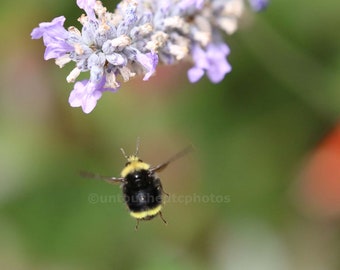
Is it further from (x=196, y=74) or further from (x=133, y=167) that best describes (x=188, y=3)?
(x=133, y=167)

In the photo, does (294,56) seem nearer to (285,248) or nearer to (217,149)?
(217,149)

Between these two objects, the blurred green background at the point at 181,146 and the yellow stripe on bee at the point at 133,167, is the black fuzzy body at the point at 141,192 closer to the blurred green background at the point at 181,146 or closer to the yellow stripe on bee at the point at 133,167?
the yellow stripe on bee at the point at 133,167

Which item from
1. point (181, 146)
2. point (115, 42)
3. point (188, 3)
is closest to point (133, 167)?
point (115, 42)

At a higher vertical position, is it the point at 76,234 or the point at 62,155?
the point at 62,155

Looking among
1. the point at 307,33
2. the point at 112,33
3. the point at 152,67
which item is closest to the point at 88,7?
the point at 112,33

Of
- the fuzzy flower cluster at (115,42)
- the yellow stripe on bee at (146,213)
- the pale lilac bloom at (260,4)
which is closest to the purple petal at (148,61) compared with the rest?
the fuzzy flower cluster at (115,42)

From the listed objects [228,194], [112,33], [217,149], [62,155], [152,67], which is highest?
[62,155]

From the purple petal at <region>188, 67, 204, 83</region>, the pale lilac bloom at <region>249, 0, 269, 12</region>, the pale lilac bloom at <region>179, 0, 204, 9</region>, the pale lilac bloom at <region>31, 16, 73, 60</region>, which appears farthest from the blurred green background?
the pale lilac bloom at <region>31, 16, 73, 60</region>
